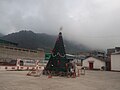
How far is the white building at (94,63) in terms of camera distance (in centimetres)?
5206

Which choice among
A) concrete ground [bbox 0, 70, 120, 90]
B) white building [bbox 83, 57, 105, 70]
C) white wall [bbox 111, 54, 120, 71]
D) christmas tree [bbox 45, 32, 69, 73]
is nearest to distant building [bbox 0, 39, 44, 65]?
white building [bbox 83, 57, 105, 70]

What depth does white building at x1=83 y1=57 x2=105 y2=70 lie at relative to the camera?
52.1 m

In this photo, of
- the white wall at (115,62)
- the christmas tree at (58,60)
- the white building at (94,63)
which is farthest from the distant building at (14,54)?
the christmas tree at (58,60)

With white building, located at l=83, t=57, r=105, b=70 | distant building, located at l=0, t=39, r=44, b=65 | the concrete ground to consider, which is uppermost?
distant building, located at l=0, t=39, r=44, b=65

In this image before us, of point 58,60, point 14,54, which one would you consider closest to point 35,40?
point 14,54

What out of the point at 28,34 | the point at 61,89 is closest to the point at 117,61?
the point at 61,89

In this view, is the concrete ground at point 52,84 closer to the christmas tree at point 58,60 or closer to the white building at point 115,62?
the christmas tree at point 58,60

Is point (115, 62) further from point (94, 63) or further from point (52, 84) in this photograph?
point (52, 84)

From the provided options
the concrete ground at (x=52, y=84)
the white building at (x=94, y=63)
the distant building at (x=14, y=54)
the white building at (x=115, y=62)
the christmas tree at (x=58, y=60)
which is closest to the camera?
the concrete ground at (x=52, y=84)

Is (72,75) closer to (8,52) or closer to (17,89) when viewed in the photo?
(17,89)

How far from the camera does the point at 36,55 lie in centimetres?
7006

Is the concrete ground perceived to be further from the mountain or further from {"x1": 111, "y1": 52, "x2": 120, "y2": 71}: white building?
the mountain

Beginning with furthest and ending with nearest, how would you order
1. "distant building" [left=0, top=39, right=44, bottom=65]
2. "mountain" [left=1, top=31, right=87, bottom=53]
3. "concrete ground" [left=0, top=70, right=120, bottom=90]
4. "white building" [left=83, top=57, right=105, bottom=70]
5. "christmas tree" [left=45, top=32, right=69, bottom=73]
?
"mountain" [left=1, top=31, right=87, bottom=53] → "distant building" [left=0, top=39, right=44, bottom=65] → "white building" [left=83, top=57, right=105, bottom=70] → "christmas tree" [left=45, top=32, right=69, bottom=73] → "concrete ground" [left=0, top=70, right=120, bottom=90]

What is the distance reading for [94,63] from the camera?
53750mm
